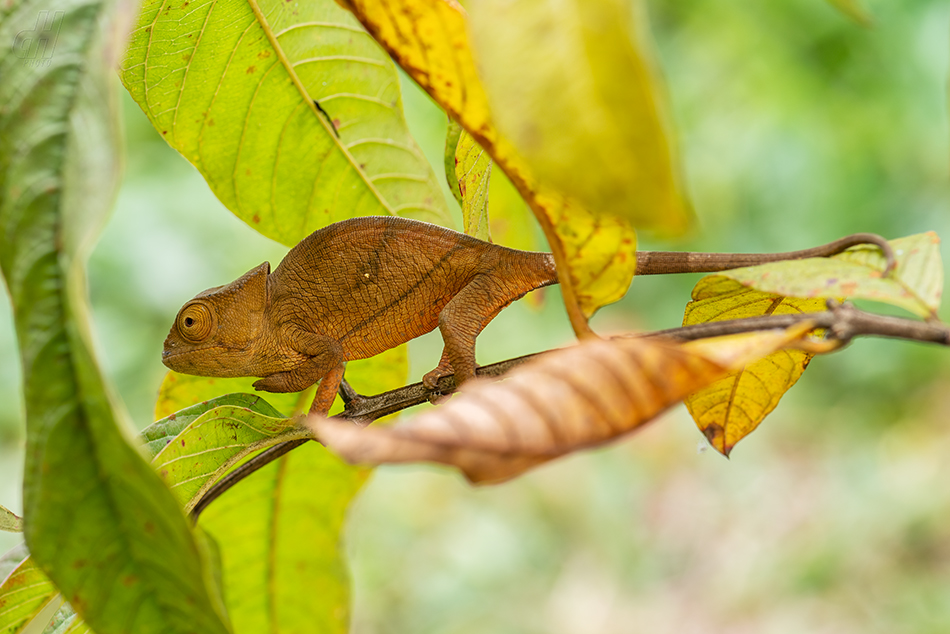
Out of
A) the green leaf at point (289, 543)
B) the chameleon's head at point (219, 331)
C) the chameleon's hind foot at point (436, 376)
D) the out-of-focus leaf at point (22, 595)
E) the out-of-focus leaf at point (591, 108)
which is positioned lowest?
the green leaf at point (289, 543)

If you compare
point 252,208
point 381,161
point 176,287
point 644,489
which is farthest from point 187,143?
point 644,489

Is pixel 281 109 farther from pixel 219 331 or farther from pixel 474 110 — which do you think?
pixel 474 110

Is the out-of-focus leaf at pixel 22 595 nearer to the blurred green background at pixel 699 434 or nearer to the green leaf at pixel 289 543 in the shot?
the green leaf at pixel 289 543

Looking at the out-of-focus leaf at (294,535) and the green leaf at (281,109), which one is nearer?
the green leaf at (281,109)

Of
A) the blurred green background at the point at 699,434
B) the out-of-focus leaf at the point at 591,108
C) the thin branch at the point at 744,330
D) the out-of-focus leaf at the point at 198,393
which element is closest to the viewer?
the out-of-focus leaf at the point at 591,108

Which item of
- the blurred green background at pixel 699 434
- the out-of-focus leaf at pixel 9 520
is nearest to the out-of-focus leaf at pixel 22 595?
the out-of-focus leaf at pixel 9 520

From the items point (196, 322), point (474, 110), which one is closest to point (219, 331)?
point (196, 322)

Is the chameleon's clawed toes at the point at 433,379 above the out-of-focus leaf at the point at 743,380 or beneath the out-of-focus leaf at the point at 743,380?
above

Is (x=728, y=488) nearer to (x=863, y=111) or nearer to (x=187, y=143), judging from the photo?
(x=863, y=111)
